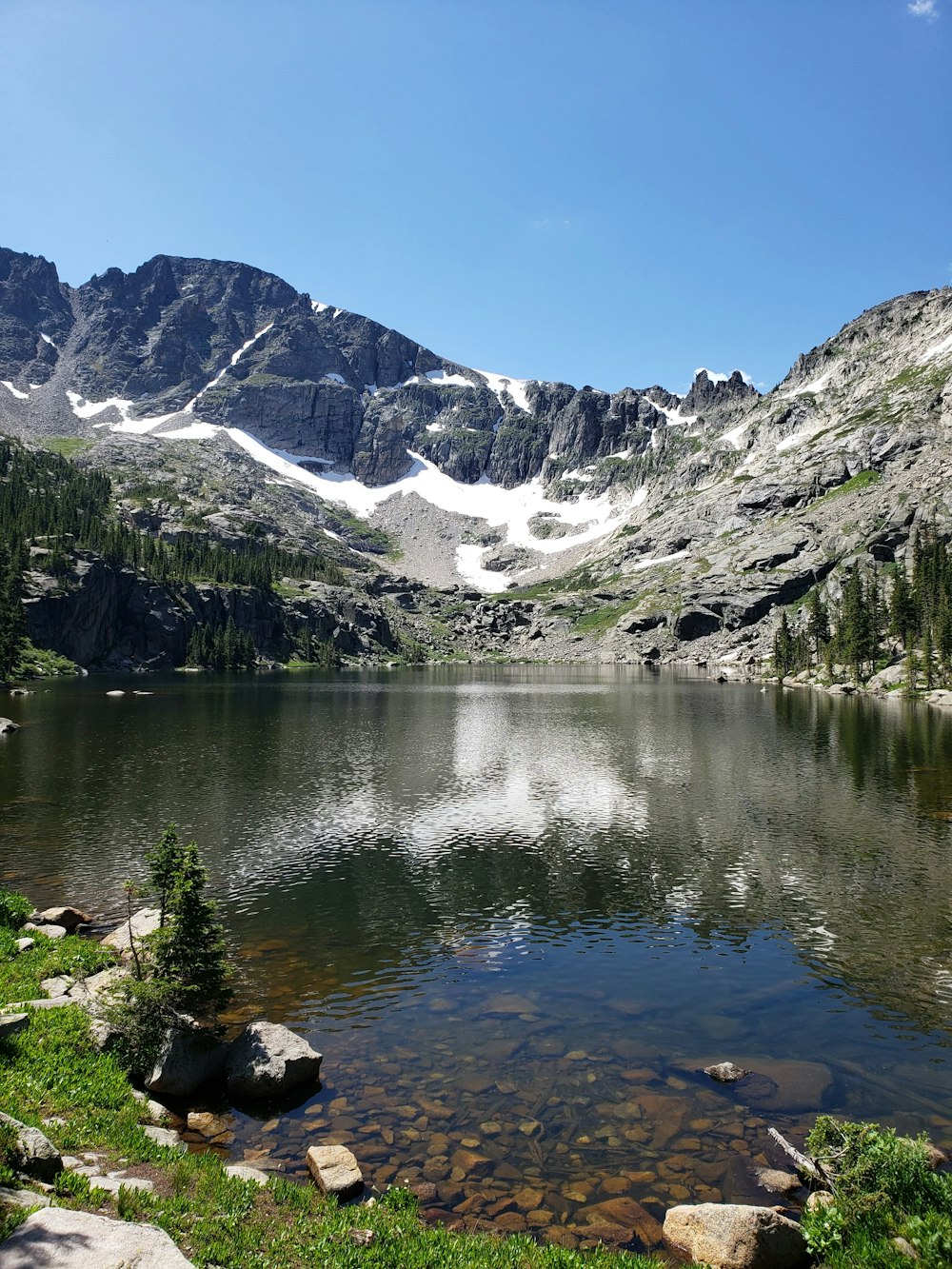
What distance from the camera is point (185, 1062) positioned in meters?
17.9

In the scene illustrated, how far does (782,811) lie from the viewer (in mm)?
47594

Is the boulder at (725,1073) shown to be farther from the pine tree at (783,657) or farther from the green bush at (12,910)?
the pine tree at (783,657)

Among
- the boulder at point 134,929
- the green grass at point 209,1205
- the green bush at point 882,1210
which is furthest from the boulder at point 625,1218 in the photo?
the boulder at point 134,929

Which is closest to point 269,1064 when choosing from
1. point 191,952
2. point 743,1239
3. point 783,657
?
point 191,952

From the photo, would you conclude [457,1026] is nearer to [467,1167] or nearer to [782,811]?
[467,1167]

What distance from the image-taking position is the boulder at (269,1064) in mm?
17484

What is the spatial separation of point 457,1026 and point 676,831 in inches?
1003

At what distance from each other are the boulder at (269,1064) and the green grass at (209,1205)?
2597mm

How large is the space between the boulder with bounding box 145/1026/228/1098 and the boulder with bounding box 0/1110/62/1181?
258 inches

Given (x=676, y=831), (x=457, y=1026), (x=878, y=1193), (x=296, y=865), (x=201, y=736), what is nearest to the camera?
(x=878, y=1193)

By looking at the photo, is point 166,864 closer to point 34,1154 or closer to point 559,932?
point 34,1154

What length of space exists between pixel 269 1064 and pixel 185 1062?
89.0 inches

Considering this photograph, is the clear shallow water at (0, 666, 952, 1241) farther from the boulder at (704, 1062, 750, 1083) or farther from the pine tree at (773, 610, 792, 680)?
the pine tree at (773, 610, 792, 680)

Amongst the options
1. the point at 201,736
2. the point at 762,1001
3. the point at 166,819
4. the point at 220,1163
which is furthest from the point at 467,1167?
the point at 201,736
